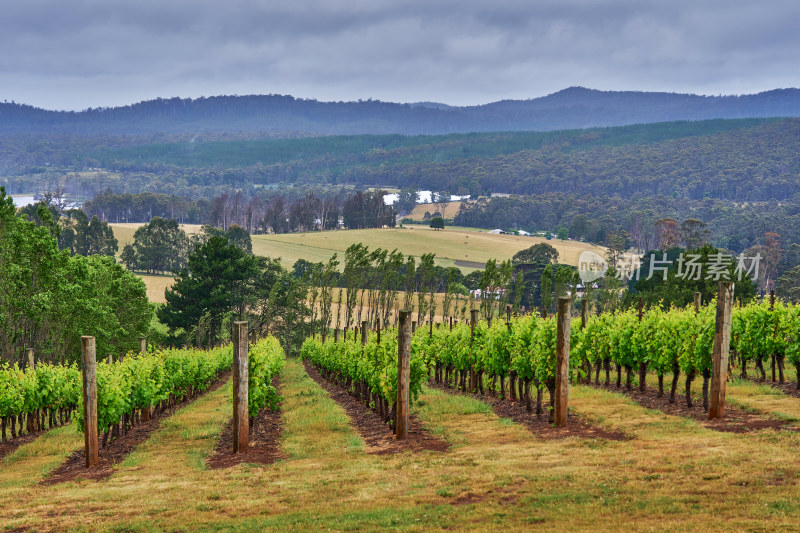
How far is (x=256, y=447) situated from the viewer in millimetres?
20812

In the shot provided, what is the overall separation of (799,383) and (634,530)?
16.4m

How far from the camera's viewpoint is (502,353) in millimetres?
26719

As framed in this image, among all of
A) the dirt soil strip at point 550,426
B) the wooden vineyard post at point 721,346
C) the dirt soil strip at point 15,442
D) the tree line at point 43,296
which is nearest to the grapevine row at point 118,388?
the dirt soil strip at point 15,442

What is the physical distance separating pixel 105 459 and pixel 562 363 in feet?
41.3

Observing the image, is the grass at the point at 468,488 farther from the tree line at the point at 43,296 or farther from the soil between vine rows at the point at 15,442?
the tree line at the point at 43,296

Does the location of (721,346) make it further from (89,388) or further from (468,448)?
(89,388)

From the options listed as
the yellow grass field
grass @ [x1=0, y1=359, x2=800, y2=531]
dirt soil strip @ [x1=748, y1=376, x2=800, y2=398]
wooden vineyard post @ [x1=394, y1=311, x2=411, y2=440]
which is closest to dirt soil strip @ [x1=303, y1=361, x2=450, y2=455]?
wooden vineyard post @ [x1=394, y1=311, x2=411, y2=440]

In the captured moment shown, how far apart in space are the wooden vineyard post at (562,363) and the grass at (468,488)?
1.22 metres

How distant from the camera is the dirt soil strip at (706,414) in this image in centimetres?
1794

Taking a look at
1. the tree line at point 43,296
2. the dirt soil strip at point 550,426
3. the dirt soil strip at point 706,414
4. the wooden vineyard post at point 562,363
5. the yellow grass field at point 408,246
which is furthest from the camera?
the yellow grass field at point 408,246

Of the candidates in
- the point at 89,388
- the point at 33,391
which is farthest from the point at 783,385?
the point at 33,391

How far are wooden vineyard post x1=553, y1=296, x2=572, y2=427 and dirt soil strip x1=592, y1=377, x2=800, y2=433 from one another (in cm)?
336

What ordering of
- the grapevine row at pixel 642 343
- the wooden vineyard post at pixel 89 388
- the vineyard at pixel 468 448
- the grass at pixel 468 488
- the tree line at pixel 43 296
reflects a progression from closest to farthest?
the grass at pixel 468 488 → the vineyard at pixel 468 448 → the wooden vineyard post at pixel 89 388 → the grapevine row at pixel 642 343 → the tree line at pixel 43 296

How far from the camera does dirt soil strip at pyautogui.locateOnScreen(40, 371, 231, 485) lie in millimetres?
18681
